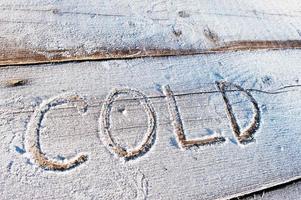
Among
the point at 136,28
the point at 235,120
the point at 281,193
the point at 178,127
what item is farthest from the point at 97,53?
the point at 281,193

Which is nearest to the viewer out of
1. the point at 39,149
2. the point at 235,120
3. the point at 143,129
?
the point at 39,149

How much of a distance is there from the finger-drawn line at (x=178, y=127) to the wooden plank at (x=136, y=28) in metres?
0.17

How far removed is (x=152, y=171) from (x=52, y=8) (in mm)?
656

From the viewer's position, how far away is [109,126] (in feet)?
4.44

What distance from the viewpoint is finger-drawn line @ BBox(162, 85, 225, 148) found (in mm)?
1394

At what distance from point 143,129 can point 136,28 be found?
15.7 inches

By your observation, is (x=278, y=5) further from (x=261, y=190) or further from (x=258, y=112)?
(x=261, y=190)

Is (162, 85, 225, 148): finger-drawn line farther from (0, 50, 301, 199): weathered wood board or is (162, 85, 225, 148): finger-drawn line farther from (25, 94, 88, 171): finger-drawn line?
(25, 94, 88, 171): finger-drawn line

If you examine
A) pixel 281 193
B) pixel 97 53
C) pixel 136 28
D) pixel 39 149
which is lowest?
pixel 281 193

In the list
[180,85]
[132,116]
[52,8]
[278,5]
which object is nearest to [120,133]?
[132,116]

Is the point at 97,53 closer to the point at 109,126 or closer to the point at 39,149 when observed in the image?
the point at 109,126

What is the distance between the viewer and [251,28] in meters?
1.77

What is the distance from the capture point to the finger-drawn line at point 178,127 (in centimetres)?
139

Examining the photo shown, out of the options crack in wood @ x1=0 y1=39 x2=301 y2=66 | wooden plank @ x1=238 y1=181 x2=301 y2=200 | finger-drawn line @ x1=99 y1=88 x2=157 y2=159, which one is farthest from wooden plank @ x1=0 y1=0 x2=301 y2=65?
wooden plank @ x1=238 y1=181 x2=301 y2=200
